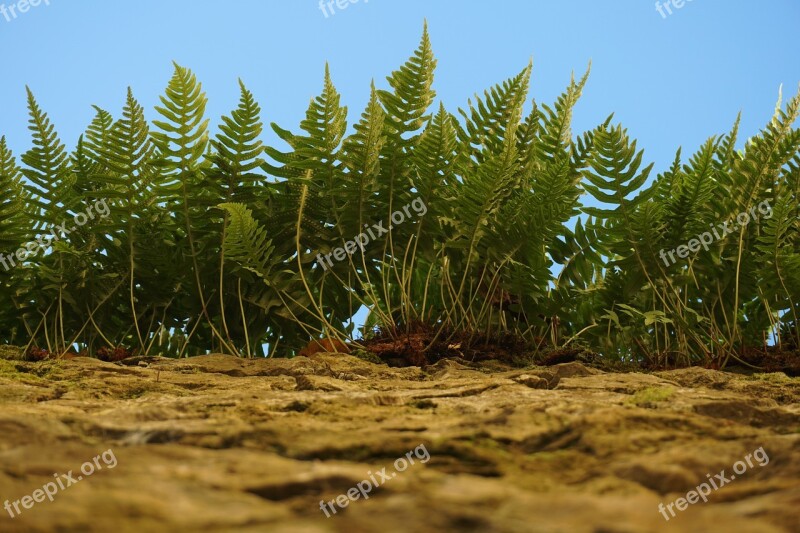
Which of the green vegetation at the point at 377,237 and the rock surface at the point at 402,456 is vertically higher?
the green vegetation at the point at 377,237

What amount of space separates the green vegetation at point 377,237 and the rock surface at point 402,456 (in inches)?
41.4

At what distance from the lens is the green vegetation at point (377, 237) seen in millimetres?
3369

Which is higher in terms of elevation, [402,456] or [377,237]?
[377,237]

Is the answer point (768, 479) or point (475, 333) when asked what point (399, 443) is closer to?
point (768, 479)

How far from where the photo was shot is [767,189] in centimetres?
362

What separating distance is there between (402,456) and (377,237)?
→ 6.69ft

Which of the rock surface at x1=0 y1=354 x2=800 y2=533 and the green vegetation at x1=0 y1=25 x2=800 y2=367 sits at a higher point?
the green vegetation at x1=0 y1=25 x2=800 y2=367

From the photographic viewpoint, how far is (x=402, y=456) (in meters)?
1.53

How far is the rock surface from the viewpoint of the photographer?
115 centimetres

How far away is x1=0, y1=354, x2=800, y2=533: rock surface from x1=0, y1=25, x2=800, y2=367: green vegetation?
105 cm

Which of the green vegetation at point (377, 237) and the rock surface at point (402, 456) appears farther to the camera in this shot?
the green vegetation at point (377, 237)

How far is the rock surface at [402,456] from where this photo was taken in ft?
3.79

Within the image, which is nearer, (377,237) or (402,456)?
(402,456)

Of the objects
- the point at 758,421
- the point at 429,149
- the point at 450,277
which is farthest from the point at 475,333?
the point at 758,421
